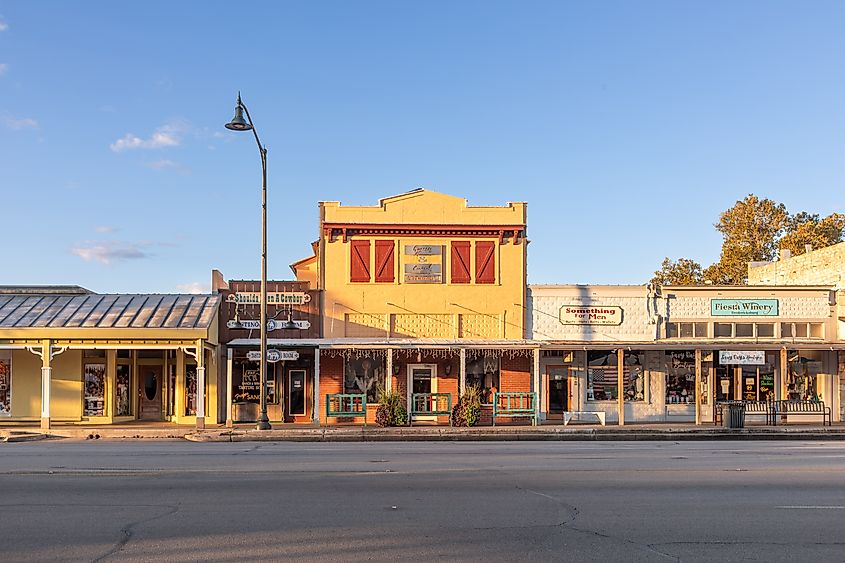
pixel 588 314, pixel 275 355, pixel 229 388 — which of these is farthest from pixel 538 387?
pixel 229 388

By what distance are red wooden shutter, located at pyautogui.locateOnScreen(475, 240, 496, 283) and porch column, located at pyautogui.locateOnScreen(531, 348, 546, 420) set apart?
3.04 meters

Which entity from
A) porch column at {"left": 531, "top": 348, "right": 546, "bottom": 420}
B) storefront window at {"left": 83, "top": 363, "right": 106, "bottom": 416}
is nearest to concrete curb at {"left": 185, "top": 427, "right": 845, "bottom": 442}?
porch column at {"left": 531, "top": 348, "right": 546, "bottom": 420}

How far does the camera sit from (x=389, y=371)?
2811 cm

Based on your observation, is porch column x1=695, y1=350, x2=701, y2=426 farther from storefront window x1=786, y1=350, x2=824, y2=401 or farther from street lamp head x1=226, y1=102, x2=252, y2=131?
street lamp head x1=226, y1=102, x2=252, y2=131

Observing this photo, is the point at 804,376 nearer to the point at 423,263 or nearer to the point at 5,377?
the point at 423,263

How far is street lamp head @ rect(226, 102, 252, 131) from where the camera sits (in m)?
23.3

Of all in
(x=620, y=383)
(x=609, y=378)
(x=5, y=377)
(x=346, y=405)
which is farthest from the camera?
(x=609, y=378)

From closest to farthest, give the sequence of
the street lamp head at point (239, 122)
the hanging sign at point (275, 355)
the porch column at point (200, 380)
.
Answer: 1. the street lamp head at point (239, 122)
2. the porch column at point (200, 380)
3. the hanging sign at point (275, 355)

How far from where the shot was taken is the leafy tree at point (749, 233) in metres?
55.1

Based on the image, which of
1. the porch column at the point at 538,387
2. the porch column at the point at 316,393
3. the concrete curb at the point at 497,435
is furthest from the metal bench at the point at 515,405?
the porch column at the point at 316,393

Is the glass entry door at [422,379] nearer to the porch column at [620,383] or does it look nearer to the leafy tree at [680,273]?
the porch column at [620,383]

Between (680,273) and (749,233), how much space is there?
521cm

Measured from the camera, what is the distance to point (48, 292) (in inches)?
1220

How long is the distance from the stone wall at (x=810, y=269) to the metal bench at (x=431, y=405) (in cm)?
1723
